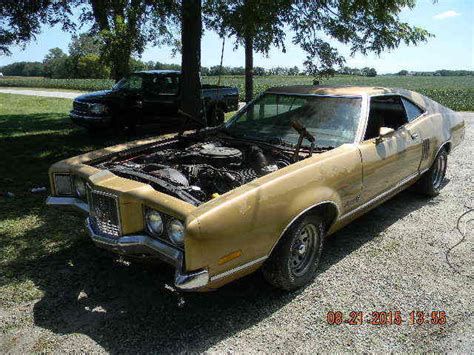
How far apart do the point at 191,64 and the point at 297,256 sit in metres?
6.07

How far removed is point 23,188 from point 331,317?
15.8ft

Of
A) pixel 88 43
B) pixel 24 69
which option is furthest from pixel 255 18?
pixel 24 69

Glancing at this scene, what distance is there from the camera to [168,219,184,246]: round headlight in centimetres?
266

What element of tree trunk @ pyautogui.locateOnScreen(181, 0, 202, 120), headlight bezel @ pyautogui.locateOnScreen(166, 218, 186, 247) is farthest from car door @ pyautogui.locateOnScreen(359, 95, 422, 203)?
tree trunk @ pyautogui.locateOnScreen(181, 0, 202, 120)

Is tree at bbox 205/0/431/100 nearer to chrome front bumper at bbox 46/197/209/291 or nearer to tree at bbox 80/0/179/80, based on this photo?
tree at bbox 80/0/179/80

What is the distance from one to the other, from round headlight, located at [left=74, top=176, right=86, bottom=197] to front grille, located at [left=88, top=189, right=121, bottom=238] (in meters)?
0.39

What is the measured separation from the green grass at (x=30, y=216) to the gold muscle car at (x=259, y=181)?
0.62 m

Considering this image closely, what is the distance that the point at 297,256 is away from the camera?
3.30 meters

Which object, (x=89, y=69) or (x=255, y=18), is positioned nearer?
(x=255, y=18)

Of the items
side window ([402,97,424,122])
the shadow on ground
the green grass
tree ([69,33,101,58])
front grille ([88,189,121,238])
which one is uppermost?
tree ([69,33,101,58])

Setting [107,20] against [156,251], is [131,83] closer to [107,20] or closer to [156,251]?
[107,20]

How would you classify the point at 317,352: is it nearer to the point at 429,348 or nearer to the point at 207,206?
the point at 429,348

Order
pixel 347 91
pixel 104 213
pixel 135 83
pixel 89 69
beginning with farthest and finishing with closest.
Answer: pixel 89 69, pixel 135 83, pixel 347 91, pixel 104 213

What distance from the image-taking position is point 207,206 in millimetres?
Answer: 2654
